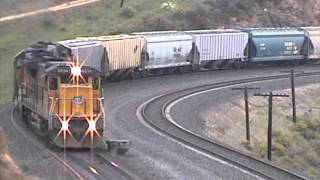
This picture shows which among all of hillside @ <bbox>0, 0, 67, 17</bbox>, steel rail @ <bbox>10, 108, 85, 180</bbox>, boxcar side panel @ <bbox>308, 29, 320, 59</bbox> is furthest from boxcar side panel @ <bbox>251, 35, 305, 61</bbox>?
steel rail @ <bbox>10, 108, 85, 180</bbox>

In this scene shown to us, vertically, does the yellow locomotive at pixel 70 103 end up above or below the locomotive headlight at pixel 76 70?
below

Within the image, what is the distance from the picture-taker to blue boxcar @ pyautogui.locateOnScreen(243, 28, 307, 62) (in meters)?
54.0

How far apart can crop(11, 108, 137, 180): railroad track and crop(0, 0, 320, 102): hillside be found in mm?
25875

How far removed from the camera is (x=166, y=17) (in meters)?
65.5

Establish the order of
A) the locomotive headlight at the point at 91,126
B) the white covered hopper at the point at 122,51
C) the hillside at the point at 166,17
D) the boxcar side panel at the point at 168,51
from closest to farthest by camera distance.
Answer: the locomotive headlight at the point at 91,126
the white covered hopper at the point at 122,51
the boxcar side panel at the point at 168,51
the hillside at the point at 166,17

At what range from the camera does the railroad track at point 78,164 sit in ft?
62.8

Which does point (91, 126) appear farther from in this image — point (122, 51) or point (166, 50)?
point (166, 50)

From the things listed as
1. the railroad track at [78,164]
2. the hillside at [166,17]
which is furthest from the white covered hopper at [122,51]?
the railroad track at [78,164]

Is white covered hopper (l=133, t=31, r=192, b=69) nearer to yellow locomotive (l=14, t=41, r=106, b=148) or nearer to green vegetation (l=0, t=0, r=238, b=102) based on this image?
green vegetation (l=0, t=0, r=238, b=102)

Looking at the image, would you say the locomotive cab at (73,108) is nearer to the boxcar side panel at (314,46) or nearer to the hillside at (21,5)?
the hillside at (21,5)

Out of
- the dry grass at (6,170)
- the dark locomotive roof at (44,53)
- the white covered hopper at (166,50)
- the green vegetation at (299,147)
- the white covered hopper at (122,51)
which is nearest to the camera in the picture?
the dry grass at (6,170)

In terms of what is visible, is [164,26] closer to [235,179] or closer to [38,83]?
[38,83]

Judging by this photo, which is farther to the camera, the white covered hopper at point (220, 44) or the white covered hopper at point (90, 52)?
the white covered hopper at point (220, 44)

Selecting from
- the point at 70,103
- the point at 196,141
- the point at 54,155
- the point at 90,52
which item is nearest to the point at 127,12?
the point at 90,52
